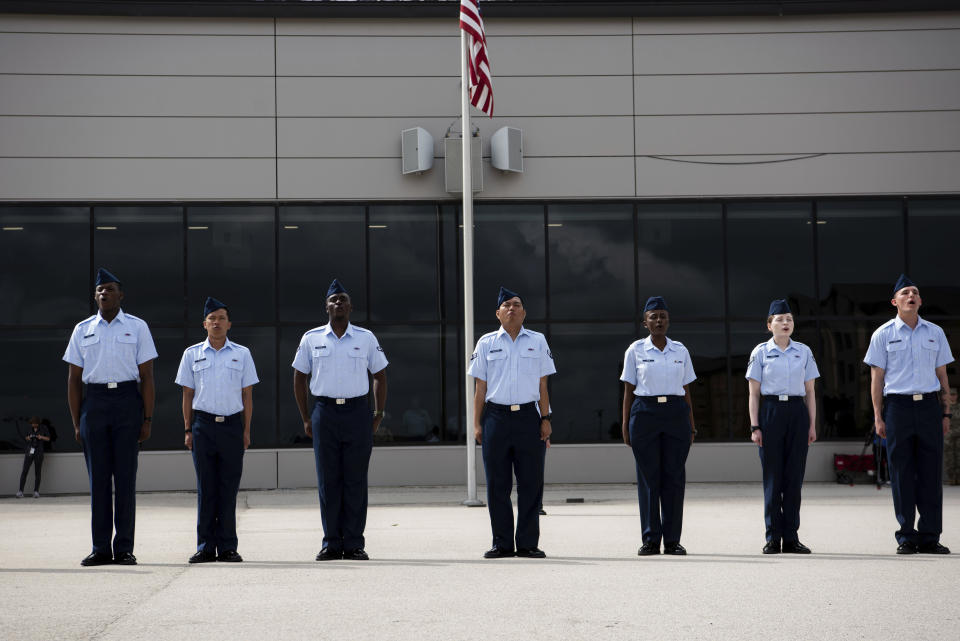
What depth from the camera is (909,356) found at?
937cm

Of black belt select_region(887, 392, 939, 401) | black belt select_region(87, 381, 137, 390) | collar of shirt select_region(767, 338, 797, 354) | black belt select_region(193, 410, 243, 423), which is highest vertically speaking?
collar of shirt select_region(767, 338, 797, 354)

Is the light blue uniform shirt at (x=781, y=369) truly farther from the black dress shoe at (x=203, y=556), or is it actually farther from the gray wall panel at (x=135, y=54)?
the gray wall panel at (x=135, y=54)

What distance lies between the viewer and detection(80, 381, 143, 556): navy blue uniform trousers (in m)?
8.97

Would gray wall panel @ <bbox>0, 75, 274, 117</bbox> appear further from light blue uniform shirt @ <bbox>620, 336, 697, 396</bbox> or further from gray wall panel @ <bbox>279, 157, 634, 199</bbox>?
light blue uniform shirt @ <bbox>620, 336, 697, 396</bbox>

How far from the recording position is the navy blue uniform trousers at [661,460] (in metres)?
9.34

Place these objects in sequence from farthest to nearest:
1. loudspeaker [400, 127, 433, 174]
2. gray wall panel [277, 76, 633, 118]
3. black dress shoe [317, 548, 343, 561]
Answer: gray wall panel [277, 76, 633, 118]
loudspeaker [400, 127, 433, 174]
black dress shoe [317, 548, 343, 561]

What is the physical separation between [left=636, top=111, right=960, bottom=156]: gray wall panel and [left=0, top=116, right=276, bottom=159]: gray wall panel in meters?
6.65

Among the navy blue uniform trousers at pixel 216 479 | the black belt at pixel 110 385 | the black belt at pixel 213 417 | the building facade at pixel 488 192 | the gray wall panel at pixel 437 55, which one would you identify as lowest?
the navy blue uniform trousers at pixel 216 479

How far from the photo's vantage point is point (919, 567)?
8203 millimetres

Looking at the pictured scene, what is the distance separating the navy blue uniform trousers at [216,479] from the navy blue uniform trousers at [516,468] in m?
1.93

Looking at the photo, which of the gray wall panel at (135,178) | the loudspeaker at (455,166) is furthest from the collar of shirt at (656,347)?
the gray wall panel at (135,178)

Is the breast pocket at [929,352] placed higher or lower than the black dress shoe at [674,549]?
higher

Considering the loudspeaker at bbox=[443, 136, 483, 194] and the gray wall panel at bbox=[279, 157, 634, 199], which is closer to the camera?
the loudspeaker at bbox=[443, 136, 483, 194]

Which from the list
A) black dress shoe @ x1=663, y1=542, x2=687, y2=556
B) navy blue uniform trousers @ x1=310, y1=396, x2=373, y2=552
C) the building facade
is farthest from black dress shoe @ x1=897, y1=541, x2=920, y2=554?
the building facade
